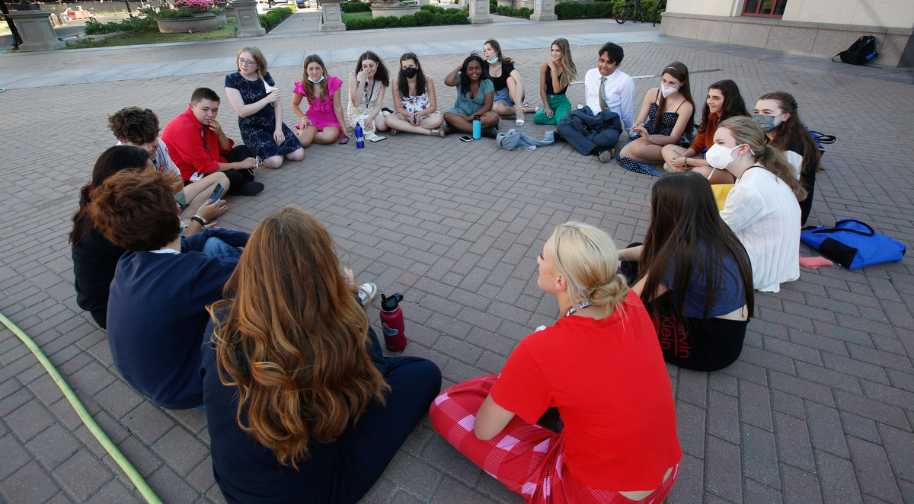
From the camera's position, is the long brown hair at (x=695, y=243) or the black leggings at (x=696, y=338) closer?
the long brown hair at (x=695, y=243)

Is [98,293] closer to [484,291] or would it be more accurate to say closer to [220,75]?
[484,291]

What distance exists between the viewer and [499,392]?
5.47ft

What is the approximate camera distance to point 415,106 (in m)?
6.70

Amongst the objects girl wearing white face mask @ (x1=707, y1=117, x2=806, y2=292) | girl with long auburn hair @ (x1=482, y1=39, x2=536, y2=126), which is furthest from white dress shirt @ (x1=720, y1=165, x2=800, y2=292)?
girl with long auburn hair @ (x1=482, y1=39, x2=536, y2=126)

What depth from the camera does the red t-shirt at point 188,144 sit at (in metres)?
4.32

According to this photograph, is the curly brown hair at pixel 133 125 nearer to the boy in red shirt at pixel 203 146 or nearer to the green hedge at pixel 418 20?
the boy in red shirt at pixel 203 146

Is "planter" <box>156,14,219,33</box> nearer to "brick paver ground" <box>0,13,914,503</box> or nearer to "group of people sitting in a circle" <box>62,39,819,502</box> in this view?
"brick paver ground" <box>0,13,914,503</box>

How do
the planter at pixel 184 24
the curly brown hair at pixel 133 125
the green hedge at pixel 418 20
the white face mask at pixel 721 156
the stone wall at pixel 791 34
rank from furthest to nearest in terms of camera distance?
the planter at pixel 184 24
the green hedge at pixel 418 20
the stone wall at pixel 791 34
the curly brown hair at pixel 133 125
the white face mask at pixel 721 156

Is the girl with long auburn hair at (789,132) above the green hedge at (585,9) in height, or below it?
below

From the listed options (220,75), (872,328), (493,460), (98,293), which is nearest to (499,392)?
(493,460)

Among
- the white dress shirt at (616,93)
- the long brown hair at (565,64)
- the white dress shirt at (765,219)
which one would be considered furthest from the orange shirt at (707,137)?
the long brown hair at (565,64)

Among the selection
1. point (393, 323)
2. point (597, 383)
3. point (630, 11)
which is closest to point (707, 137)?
point (393, 323)

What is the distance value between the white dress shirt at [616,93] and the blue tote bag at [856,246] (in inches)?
114

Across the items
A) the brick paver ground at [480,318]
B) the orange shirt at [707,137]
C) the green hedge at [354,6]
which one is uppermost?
the green hedge at [354,6]
